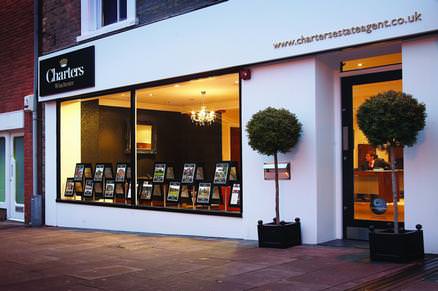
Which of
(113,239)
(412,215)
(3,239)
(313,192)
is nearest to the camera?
(412,215)

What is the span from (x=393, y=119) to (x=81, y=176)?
9.24 m

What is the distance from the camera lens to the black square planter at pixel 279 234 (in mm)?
8883

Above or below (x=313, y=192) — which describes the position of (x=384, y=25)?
above

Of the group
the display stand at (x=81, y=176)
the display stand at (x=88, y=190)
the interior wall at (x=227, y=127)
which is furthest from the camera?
the display stand at (x=81, y=176)

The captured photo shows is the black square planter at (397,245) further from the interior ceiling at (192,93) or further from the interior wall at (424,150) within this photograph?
the interior ceiling at (192,93)

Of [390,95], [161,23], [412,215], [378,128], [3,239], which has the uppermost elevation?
[161,23]

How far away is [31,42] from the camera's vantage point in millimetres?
15234

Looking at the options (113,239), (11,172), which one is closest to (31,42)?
(11,172)

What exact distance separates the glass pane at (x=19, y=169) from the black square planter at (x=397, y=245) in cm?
1160

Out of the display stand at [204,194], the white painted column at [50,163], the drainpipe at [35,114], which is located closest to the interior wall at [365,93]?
the display stand at [204,194]

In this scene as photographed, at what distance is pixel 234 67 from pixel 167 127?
6.13m

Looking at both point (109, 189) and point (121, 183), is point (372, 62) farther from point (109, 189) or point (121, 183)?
point (109, 189)

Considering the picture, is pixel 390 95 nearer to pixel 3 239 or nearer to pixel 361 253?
pixel 361 253

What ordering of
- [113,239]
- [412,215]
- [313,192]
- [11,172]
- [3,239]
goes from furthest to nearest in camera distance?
1. [11,172]
2. [3,239]
3. [113,239]
4. [313,192]
5. [412,215]
